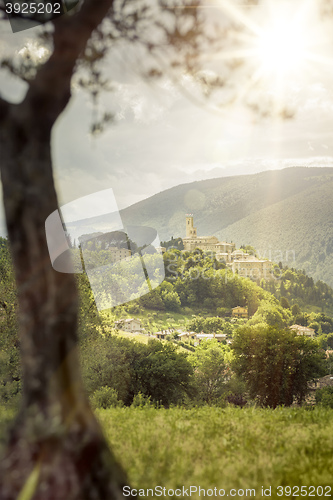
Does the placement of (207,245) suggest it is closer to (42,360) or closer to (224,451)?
(224,451)

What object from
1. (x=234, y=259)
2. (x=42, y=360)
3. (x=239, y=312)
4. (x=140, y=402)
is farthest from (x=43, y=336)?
(x=234, y=259)

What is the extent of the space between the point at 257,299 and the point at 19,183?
Answer: 282ft

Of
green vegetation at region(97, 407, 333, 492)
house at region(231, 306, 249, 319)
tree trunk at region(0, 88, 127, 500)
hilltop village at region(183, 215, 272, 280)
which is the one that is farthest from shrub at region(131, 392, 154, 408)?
hilltop village at region(183, 215, 272, 280)

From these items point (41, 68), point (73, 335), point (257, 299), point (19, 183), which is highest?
point (41, 68)

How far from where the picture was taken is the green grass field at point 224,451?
108 inches

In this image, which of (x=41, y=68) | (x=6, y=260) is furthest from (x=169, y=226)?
(x=41, y=68)

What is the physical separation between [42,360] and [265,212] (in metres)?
159

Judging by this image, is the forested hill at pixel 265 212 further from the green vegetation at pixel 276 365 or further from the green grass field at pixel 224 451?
the green grass field at pixel 224 451

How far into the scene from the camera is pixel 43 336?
225cm

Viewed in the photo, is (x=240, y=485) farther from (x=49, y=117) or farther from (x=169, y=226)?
(x=169, y=226)

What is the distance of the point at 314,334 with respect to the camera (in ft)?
240

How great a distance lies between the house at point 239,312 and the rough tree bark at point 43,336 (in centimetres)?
8072
